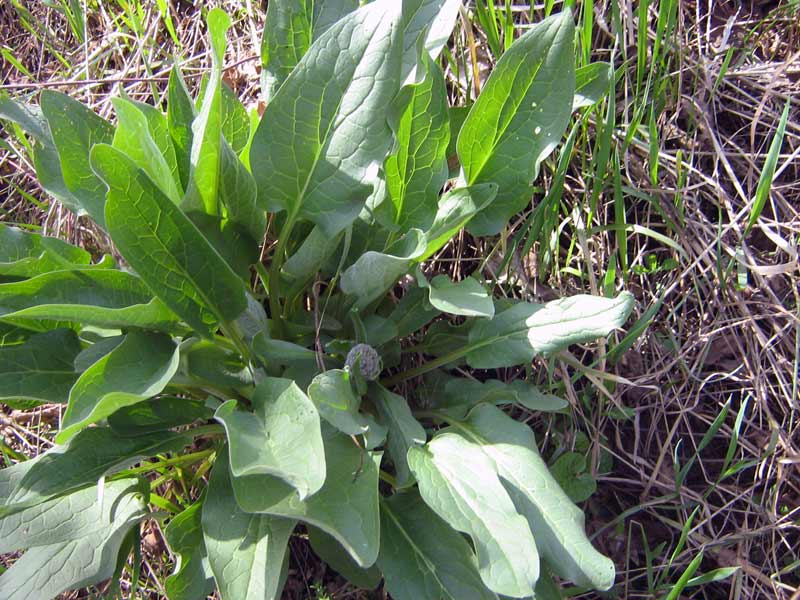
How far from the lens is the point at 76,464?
4.55 feet

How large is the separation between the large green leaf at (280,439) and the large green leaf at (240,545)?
0.21m

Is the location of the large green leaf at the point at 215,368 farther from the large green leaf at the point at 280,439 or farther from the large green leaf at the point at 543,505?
the large green leaf at the point at 543,505

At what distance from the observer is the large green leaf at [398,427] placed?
1.42 meters

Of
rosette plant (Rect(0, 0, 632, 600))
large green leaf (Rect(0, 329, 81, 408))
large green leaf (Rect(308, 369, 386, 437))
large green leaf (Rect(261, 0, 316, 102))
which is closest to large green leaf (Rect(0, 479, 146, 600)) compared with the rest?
rosette plant (Rect(0, 0, 632, 600))

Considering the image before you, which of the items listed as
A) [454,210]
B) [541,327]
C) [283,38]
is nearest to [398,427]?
[541,327]

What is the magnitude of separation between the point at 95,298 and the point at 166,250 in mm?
229

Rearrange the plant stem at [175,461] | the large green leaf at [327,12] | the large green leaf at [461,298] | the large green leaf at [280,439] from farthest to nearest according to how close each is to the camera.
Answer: the plant stem at [175,461] < the large green leaf at [327,12] < the large green leaf at [461,298] < the large green leaf at [280,439]

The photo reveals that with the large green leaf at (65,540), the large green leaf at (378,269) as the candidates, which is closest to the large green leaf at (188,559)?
the large green leaf at (65,540)

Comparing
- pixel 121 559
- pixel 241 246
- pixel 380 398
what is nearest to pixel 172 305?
pixel 241 246

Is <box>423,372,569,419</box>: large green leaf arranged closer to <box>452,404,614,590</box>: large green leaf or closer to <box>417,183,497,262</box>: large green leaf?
<box>452,404,614,590</box>: large green leaf

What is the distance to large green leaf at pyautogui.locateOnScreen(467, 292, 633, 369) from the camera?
53.4 inches

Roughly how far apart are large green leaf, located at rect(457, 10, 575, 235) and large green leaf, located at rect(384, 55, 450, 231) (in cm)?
7

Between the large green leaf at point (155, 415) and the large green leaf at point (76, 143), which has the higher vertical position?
the large green leaf at point (76, 143)

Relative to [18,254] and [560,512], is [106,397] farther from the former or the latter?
[560,512]
